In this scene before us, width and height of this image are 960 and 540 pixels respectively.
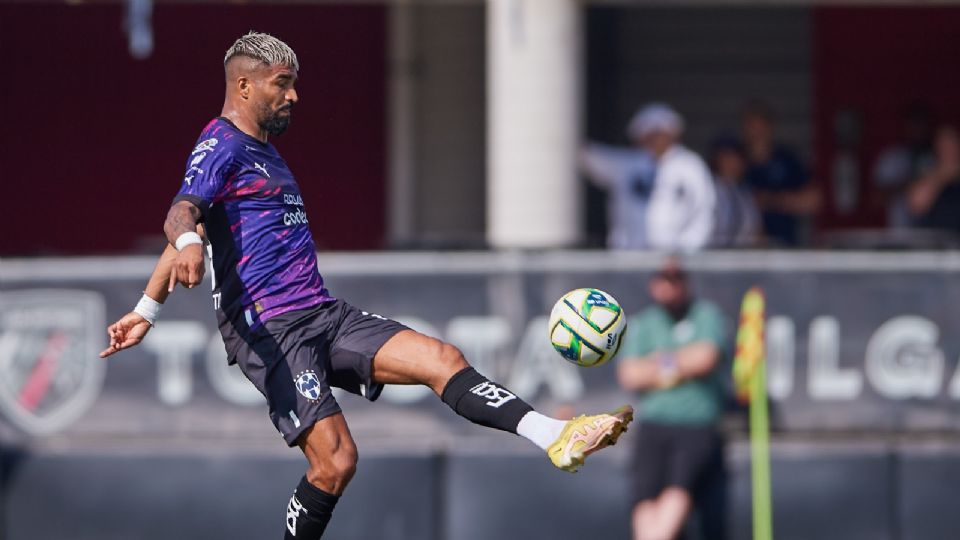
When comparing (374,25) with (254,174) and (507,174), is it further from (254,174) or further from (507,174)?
(254,174)

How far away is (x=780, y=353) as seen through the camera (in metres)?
12.8

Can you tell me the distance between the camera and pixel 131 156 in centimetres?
1811

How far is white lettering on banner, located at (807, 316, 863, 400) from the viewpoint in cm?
1284

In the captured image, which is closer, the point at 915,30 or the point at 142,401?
the point at 142,401

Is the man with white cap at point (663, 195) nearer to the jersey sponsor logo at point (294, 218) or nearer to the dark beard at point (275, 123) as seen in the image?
the jersey sponsor logo at point (294, 218)

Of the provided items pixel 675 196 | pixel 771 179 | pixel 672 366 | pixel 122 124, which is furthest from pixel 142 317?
pixel 122 124

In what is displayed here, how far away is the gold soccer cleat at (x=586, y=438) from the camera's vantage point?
7.02 meters

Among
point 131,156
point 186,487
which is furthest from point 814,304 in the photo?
point 131,156

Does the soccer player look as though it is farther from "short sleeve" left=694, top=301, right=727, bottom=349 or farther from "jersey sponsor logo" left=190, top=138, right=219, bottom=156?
"short sleeve" left=694, top=301, right=727, bottom=349

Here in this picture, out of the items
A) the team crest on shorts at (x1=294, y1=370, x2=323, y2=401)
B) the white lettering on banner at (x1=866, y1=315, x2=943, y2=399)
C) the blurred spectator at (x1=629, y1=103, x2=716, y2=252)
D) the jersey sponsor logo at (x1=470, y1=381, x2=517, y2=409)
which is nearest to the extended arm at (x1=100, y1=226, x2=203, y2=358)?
the team crest on shorts at (x1=294, y1=370, x2=323, y2=401)

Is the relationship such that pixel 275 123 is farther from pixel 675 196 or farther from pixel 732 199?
pixel 732 199

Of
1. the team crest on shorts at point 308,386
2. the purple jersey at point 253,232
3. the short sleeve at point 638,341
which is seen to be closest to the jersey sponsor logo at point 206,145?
the purple jersey at point 253,232

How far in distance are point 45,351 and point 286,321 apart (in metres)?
5.57

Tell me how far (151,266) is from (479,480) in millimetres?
2769
